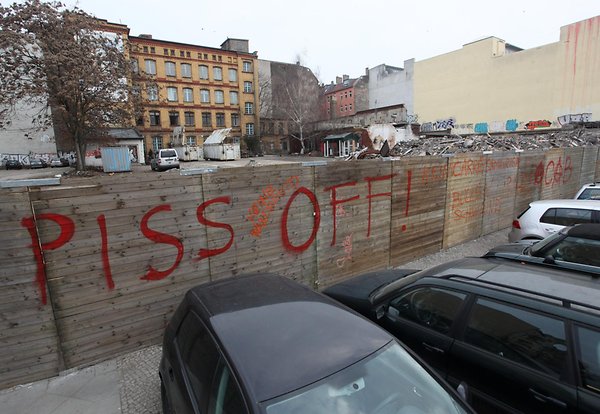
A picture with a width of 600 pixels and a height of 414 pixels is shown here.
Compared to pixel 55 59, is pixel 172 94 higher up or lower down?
higher up

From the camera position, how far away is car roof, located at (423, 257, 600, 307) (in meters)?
2.59

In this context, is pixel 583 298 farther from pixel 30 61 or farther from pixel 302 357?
pixel 30 61

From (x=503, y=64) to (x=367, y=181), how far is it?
138 feet

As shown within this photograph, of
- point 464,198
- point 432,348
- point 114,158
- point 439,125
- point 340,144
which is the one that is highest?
point 439,125

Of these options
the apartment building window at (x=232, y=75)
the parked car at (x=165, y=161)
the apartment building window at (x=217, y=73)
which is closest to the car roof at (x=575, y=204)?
the parked car at (x=165, y=161)

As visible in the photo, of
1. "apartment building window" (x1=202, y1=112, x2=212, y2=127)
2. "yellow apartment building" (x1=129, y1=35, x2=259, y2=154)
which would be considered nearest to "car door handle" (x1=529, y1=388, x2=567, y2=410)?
"yellow apartment building" (x1=129, y1=35, x2=259, y2=154)

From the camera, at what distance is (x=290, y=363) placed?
1914 mm

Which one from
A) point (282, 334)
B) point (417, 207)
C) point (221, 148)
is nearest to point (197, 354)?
point (282, 334)

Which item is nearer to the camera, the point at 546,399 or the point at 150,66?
the point at 546,399

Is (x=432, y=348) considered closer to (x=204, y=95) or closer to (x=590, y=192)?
(x=590, y=192)

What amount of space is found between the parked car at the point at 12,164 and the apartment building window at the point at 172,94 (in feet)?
66.7

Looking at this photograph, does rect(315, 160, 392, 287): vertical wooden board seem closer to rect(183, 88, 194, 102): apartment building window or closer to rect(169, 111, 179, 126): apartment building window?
rect(169, 111, 179, 126): apartment building window

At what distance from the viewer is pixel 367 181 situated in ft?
21.2

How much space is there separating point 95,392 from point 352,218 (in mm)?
4696
